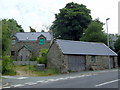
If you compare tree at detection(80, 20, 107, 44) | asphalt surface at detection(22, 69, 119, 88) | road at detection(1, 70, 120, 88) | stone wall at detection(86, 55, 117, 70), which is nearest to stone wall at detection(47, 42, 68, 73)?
stone wall at detection(86, 55, 117, 70)

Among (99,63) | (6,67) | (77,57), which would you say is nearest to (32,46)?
(77,57)

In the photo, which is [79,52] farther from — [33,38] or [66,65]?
[33,38]

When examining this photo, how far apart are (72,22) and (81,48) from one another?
950 inches

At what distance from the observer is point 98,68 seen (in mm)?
29391

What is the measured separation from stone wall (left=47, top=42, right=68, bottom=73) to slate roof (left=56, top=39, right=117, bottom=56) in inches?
29.5

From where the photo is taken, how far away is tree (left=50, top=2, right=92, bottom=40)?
5253 centimetres

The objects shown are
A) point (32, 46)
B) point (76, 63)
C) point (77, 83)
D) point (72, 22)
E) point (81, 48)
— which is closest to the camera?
point (77, 83)

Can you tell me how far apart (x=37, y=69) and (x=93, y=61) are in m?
9.55

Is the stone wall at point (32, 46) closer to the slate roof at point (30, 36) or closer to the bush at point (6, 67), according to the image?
the slate roof at point (30, 36)

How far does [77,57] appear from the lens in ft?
89.7

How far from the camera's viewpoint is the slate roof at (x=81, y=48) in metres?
27.3

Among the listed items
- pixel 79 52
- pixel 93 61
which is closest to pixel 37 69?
pixel 79 52

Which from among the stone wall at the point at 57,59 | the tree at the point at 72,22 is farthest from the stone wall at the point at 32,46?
the stone wall at the point at 57,59

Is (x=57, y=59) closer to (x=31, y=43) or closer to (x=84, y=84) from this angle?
(x=84, y=84)
